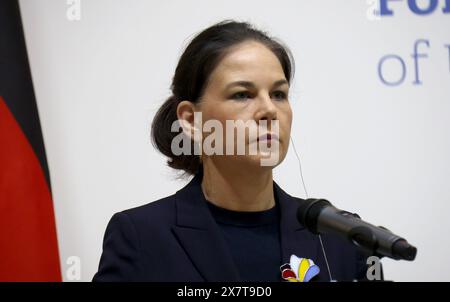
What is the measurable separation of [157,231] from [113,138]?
3.08 ft

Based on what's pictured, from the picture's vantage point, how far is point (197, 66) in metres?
1.72

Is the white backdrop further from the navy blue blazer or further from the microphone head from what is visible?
the microphone head

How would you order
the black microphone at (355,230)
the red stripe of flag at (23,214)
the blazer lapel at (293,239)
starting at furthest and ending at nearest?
the red stripe of flag at (23,214)
the blazer lapel at (293,239)
the black microphone at (355,230)

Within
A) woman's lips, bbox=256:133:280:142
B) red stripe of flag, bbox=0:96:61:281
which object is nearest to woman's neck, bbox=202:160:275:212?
woman's lips, bbox=256:133:280:142

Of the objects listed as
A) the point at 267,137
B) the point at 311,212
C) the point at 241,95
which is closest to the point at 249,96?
Result: the point at 241,95

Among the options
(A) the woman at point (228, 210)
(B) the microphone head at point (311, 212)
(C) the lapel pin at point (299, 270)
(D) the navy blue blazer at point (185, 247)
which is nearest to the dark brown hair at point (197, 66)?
(A) the woman at point (228, 210)

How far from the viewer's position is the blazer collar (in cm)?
151

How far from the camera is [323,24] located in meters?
2.41

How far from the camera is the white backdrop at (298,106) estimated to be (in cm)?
233

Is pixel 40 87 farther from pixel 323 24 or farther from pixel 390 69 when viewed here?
pixel 390 69

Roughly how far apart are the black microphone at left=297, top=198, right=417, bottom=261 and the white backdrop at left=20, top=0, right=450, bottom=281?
1163 millimetres

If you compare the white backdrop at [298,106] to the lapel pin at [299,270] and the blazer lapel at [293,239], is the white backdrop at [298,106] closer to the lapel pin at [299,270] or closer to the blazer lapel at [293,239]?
the blazer lapel at [293,239]
